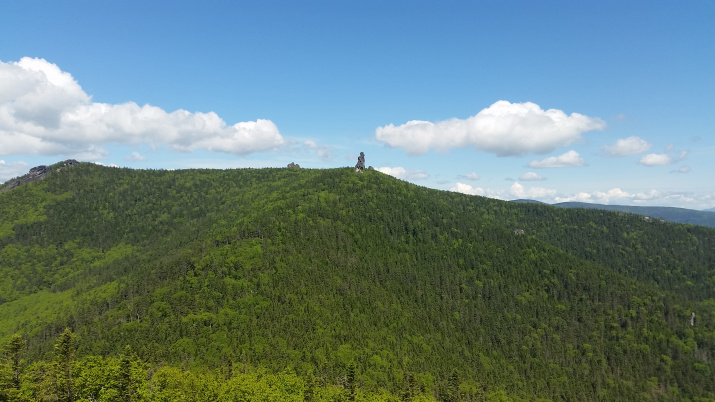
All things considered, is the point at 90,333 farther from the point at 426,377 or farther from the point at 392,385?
the point at 426,377

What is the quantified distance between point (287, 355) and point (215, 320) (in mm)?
35988

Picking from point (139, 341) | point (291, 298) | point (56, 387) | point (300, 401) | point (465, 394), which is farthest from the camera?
point (291, 298)

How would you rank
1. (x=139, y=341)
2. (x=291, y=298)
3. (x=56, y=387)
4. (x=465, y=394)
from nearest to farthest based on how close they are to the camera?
(x=56, y=387), (x=139, y=341), (x=465, y=394), (x=291, y=298)

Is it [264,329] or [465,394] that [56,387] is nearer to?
[264,329]

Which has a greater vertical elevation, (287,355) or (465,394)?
(287,355)

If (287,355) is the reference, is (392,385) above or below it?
below

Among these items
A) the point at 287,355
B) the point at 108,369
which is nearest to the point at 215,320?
the point at 287,355

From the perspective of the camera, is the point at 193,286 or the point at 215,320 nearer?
the point at 215,320

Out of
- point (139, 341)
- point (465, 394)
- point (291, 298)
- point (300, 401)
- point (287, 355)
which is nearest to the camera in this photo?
point (300, 401)

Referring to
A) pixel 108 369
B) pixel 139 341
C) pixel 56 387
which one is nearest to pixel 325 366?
pixel 139 341

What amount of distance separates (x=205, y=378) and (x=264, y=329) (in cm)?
6144

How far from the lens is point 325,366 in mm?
164875

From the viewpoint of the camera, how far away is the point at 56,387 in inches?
3398

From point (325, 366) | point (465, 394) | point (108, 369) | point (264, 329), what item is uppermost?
point (108, 369)
